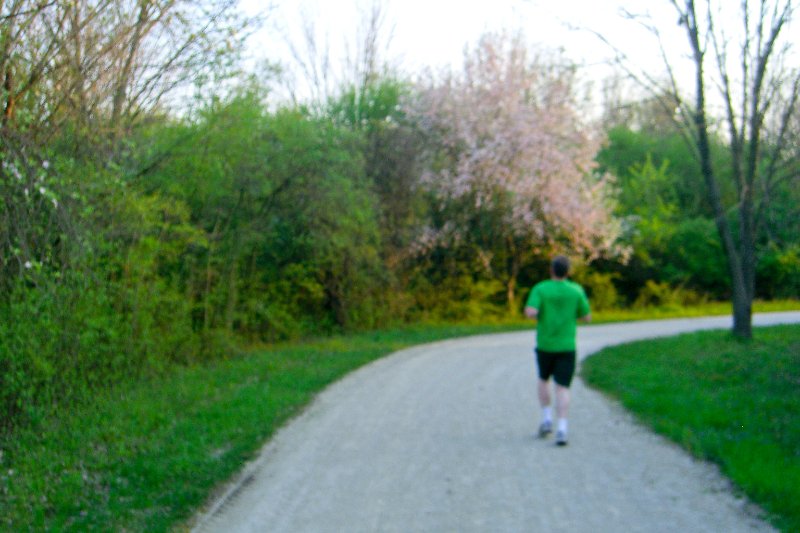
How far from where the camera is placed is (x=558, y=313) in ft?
26.3

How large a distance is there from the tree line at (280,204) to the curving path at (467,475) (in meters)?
2.87

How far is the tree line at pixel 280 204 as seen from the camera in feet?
27.8

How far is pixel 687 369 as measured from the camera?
12.2m

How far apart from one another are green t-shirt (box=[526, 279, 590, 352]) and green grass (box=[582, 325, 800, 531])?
1353mm

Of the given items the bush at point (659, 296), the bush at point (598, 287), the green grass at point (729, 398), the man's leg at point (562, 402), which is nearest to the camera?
the green grass at point (729, 398)

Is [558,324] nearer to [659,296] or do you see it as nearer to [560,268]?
[560,268]

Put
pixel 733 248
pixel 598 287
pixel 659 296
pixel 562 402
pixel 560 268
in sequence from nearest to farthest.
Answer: pixel 562 402 → pixel 560 268 → pixel 733 248 → pixel 598 287 → pixel 659 296

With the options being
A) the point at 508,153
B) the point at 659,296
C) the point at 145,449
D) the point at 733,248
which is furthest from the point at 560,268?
the point at 659,296

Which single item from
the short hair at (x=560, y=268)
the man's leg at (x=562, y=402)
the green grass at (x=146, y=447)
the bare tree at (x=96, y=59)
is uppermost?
the bare tree at (x=96, y=59)

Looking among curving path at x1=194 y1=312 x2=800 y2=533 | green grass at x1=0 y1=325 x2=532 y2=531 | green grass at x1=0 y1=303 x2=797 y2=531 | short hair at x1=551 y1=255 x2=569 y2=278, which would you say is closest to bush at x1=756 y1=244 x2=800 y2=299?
curving path at x1=194 y1=312 x2=800 y2=533

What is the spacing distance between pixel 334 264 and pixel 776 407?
11825mm

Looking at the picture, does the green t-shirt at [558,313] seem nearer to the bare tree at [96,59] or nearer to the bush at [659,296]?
the bare tree at [96,59]

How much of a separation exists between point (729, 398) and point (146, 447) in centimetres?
633

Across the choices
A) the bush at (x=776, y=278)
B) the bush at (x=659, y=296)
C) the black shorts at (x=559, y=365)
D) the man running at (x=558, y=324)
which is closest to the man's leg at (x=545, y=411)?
the man running at (x=558, y=324)
